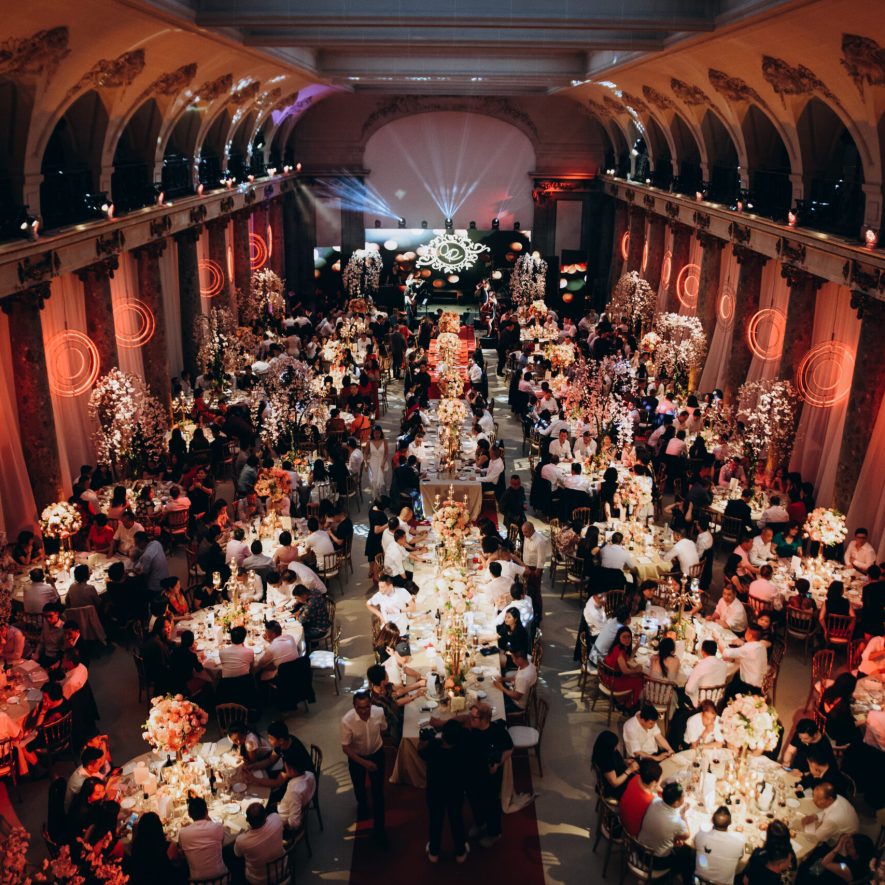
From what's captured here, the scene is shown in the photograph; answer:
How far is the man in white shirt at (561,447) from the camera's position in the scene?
46.7ft

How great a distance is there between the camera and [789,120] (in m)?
14.1

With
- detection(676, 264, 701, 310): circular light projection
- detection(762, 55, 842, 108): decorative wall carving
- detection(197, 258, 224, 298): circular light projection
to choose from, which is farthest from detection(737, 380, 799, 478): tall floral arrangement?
detection(197, 258, 224, 298): circular light projection

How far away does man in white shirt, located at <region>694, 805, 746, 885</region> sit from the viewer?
6551 millimetres

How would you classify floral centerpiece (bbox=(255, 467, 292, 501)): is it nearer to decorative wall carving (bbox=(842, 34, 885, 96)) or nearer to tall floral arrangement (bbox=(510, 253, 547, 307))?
decorative wall carving (bbox=(842, 34, 885, 96))

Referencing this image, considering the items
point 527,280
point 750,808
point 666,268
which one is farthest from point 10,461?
point 666,268

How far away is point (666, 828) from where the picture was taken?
22.4 ft

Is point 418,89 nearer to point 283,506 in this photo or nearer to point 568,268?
point 568,268

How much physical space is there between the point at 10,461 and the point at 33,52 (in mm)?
5059

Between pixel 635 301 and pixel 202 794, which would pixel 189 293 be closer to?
pixel 635 301

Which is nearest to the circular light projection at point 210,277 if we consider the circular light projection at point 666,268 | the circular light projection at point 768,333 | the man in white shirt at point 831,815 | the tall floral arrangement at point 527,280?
the tall floral arrangement at point 527,280

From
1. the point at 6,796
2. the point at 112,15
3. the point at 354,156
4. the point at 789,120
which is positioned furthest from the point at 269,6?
the point at 354,156

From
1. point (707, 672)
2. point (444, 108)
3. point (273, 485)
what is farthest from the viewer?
point (444, 108)

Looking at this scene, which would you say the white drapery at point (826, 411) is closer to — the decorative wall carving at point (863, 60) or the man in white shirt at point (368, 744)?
the decorative wall carving at point (863, 60)

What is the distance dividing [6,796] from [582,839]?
4837mm
